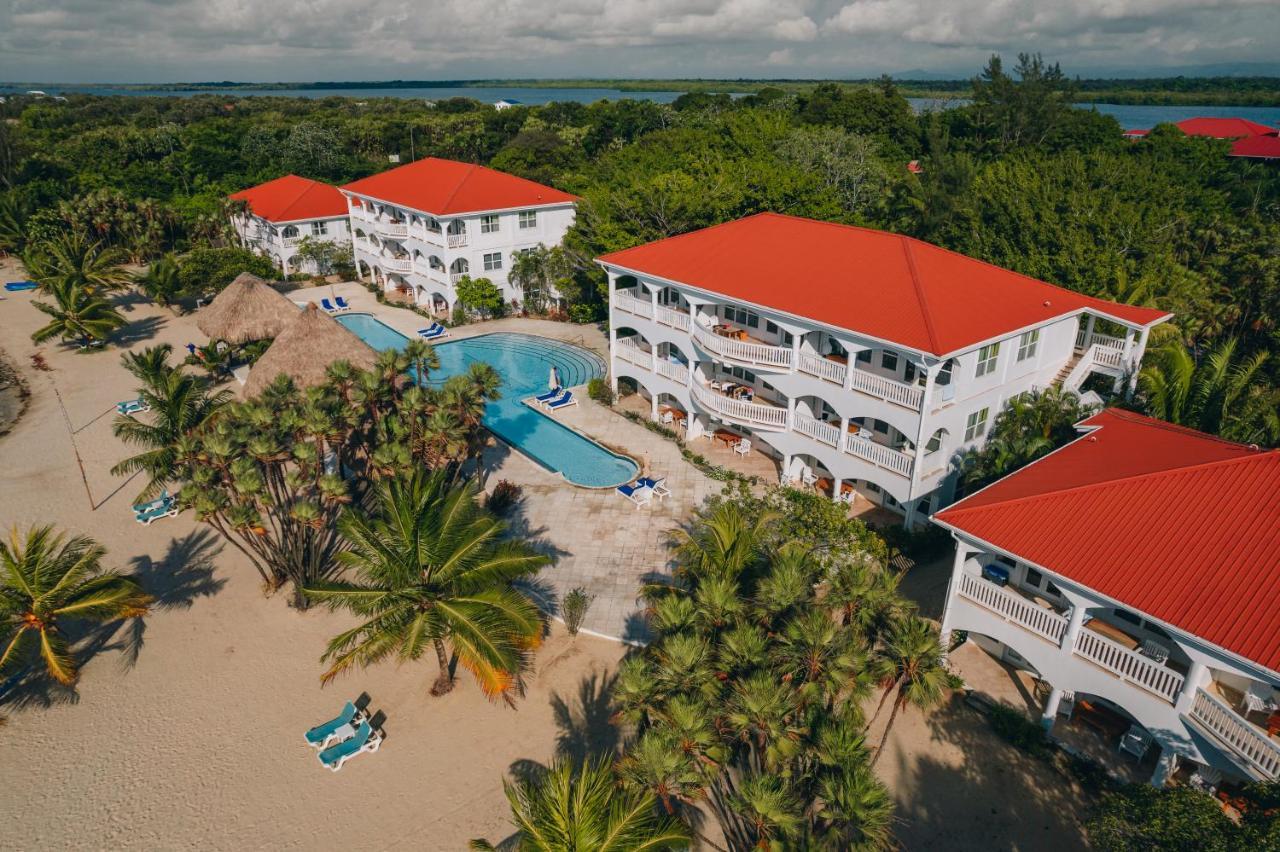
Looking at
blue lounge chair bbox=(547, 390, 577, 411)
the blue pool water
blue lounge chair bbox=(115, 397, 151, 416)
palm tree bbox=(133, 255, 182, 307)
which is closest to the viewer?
the blue pool water

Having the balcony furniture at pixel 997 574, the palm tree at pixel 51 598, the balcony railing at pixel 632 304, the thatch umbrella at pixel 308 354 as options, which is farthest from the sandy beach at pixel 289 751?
the balcony railing at pixel 632 304

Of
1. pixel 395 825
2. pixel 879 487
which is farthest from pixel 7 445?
pixel 879 487

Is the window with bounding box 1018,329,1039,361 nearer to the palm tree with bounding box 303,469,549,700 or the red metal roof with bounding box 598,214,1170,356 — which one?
the red metal roof with bounding box 598,214,1170,356

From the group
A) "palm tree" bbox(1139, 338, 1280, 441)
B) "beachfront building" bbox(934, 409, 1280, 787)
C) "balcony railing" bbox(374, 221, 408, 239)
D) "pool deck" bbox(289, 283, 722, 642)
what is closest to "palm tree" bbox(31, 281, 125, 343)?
"balcony railing" bbox(374, 221, 408, 239)

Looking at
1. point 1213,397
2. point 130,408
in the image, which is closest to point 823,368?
point 1213,397

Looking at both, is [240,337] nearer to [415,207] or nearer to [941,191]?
[415,207]

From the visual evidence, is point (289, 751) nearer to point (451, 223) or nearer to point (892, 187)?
point (451, 223)
